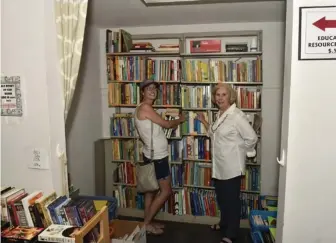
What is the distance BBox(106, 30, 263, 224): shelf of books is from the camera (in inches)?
120

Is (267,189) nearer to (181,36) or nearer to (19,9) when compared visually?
(181,36)

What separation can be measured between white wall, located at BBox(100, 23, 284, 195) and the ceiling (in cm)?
9

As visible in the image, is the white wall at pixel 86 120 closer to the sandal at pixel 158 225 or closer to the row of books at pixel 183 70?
the row of books at pixel 183 70

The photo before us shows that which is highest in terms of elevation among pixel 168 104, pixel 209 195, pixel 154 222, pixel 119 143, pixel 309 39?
pixel 309 39

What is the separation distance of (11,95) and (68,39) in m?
0.46

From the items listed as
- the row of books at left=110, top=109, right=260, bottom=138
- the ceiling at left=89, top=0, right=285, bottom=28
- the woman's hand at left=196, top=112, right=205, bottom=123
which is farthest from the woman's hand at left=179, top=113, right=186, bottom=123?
the ceiling at left=89, top=0, right=285, bottom=28

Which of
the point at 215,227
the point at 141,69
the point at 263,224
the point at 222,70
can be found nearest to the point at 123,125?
the point at 141,69

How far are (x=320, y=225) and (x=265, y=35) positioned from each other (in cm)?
219

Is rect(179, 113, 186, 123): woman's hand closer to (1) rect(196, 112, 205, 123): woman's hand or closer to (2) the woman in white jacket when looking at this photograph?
(1) rect(196, 112, 205, 123): woman's hand

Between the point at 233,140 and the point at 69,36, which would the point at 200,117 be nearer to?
the point at 233,140

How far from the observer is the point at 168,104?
324cm

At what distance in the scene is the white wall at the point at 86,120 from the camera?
2.95 m

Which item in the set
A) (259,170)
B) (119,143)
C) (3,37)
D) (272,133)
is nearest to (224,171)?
(259,170)

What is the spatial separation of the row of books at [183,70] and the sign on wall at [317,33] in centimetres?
159
